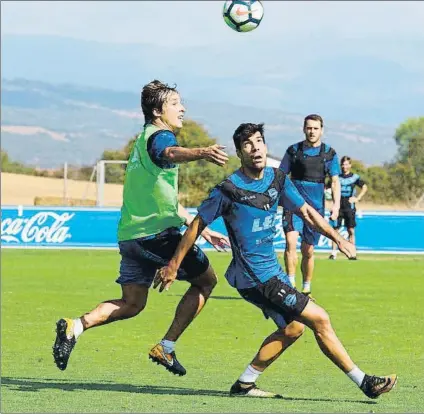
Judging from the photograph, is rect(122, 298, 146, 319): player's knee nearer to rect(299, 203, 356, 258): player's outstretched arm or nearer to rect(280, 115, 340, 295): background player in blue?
rect(299, 203, 356, 258): player's outstretched arm

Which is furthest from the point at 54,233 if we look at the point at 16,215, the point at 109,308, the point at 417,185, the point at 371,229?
the point at 109,308

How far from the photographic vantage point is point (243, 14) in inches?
602

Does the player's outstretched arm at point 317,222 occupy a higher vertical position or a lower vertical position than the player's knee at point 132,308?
higher

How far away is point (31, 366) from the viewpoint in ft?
37.6

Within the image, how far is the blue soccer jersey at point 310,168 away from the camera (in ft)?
56.8

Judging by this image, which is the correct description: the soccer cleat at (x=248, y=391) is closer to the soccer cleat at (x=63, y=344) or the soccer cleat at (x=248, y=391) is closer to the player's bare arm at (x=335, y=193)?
the soccer cleat at (x=63, y=344)

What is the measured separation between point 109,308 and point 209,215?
153cm

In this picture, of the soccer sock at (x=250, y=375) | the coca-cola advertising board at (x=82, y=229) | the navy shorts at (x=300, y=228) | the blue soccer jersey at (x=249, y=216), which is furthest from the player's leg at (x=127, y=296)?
the coca-cola advertising board at (x=82, y=229)

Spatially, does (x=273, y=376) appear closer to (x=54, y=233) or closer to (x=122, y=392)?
(x=122, y=392)

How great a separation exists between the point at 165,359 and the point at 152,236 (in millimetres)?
961

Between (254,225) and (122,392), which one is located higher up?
(254,225)

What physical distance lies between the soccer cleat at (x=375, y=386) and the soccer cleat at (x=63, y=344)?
230 cm

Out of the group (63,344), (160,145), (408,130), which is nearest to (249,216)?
(160,145)

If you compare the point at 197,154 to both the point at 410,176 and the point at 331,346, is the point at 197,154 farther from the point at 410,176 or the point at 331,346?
the point at 410,176
